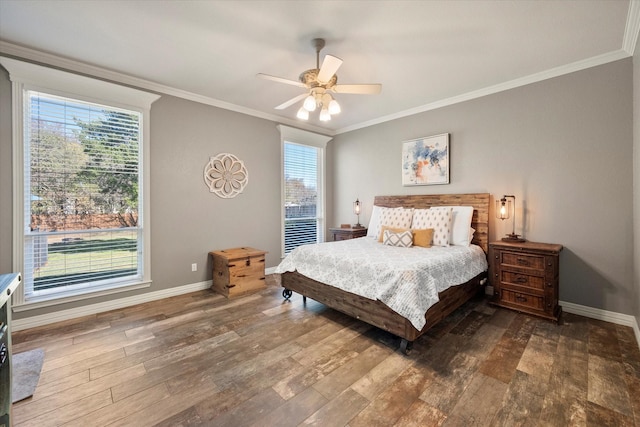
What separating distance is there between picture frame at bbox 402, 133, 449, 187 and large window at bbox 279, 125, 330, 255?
1.77m

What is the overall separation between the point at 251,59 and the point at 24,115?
2312 mm

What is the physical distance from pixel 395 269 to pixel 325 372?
38.8 inches

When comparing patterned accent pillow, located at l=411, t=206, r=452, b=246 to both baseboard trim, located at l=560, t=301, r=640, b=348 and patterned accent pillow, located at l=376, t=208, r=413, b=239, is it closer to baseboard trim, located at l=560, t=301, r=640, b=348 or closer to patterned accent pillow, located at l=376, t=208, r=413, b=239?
patterned accent pillow, located at l=376, t=208, r=413, b=239

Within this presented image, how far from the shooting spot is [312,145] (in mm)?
5297

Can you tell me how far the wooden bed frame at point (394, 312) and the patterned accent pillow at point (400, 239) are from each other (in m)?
0.76

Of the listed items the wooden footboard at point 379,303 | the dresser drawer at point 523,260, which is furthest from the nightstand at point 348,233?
the dresser drawer at point 523,260

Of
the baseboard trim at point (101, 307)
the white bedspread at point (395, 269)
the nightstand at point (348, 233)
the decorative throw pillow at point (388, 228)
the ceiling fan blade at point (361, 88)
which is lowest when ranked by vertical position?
the baseboard trim at point (101, 307)

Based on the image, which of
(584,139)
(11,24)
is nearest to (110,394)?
(11,24)

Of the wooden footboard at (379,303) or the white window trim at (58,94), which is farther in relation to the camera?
the white window trim at (58,94)

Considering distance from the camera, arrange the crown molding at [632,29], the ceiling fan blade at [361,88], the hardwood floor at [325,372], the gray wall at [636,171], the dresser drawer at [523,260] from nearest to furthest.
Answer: the hardwood floor at [325,372]
the crown molding at [632,29]
the gray wall at [636,171]
the ceiling fan blade at [361,88]
the dresser drawer at [523,260]

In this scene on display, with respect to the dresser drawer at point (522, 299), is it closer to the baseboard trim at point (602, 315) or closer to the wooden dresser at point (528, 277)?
the wooden dresser at point (528, 277)

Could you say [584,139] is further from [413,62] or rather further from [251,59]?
[251,59]

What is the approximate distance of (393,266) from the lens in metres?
2.39

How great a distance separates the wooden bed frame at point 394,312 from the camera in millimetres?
2305
